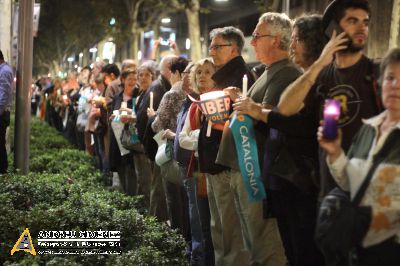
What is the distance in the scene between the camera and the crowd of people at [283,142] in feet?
11.9

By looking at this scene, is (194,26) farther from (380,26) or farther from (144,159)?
(144,159)

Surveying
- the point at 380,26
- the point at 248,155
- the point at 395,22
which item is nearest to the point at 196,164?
the point at 248,155

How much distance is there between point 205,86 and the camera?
6.52 metres

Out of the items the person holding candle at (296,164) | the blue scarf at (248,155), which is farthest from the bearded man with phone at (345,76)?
the blue scarf at (248,155)

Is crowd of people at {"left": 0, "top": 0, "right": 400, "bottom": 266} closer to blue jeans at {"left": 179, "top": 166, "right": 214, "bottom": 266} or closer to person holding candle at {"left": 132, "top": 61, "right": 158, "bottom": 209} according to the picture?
blue jeans at {"left": 179, "top": 166, "right": 214, "bottom": 266}

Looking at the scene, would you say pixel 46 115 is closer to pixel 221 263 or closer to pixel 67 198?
pixel 67 198

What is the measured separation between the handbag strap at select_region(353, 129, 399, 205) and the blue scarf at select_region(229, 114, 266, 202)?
141cm

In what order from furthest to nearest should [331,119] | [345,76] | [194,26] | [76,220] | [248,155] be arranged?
[194,26], [76,220], [248,155], [345,76], [331,119]

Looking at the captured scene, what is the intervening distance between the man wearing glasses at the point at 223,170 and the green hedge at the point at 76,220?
22.4 inches

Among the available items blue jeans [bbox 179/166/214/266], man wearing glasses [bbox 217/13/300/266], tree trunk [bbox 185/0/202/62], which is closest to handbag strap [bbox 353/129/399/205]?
man wearing glasses [bbox 217/13/300/266]

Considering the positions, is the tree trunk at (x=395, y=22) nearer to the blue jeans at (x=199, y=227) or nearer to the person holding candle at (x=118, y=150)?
the person holding candle at (x=118, y=150)

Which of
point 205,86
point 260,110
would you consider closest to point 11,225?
point 205,86

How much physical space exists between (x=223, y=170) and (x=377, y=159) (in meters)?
2.51

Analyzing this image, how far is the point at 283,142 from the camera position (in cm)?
475
